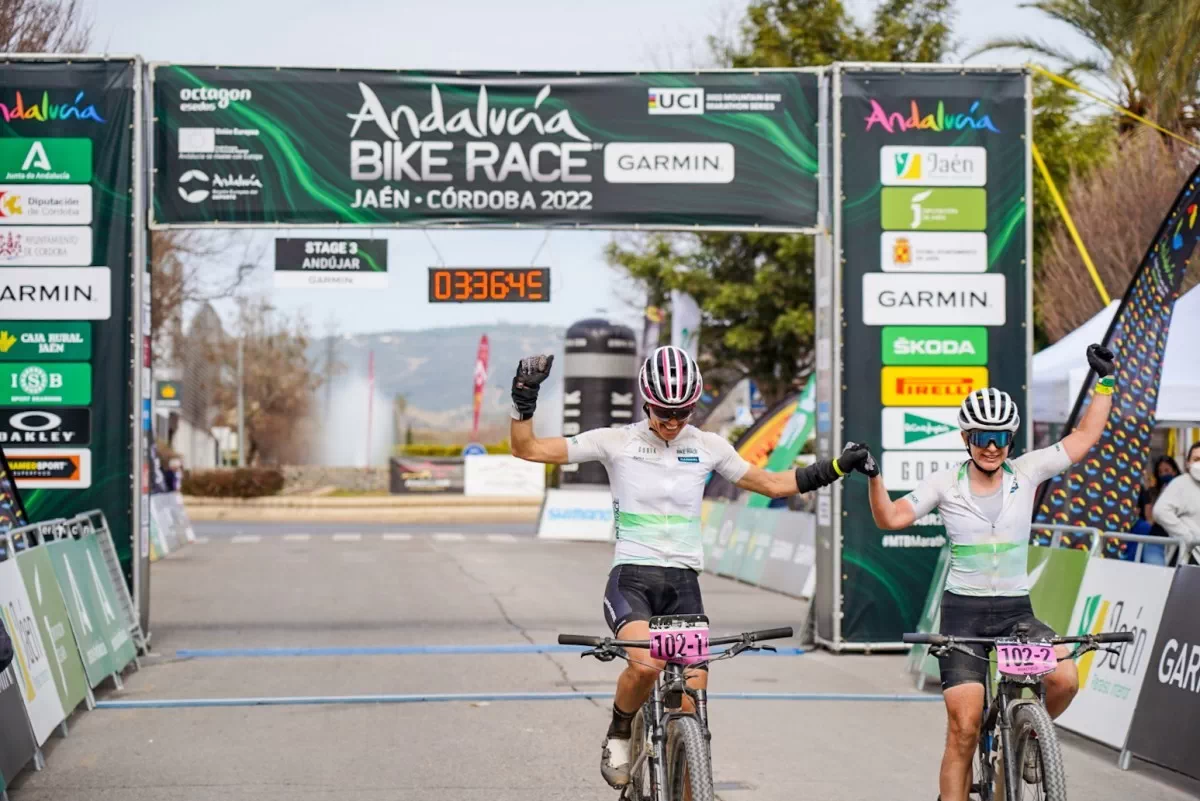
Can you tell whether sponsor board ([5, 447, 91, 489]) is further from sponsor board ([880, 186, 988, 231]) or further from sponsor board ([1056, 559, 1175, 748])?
sponsor board ([1056, 559, 1175, 748])

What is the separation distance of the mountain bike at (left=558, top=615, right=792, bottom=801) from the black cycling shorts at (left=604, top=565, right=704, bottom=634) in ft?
1.02

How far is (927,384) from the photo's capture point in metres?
14.0

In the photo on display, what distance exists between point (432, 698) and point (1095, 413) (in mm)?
5846

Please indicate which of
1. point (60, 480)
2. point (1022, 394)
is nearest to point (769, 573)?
point (1022, 394)

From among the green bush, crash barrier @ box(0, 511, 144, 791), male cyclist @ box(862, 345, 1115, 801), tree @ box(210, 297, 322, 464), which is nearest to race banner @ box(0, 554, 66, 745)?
crash barrier @ box(0, 511, 144, 791)

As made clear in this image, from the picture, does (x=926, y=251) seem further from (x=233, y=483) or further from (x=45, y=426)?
(x=233, y=483)

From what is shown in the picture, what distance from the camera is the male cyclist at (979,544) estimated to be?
19.6 ft

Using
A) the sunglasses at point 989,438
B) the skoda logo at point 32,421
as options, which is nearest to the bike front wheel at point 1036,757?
the sunglasses at point 989,438

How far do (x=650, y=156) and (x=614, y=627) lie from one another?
854 cm

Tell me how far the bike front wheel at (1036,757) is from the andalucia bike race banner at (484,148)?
8.83 metres

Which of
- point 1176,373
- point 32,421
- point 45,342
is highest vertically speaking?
point 45,342

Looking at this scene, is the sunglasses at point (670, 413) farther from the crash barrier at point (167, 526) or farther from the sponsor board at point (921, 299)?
the crash barrier at point (167, 526)

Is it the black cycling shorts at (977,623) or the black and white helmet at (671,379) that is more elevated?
the black and white helmet at (671,379)

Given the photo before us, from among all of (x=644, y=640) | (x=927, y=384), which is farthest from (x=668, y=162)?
(x=644, y=640)
